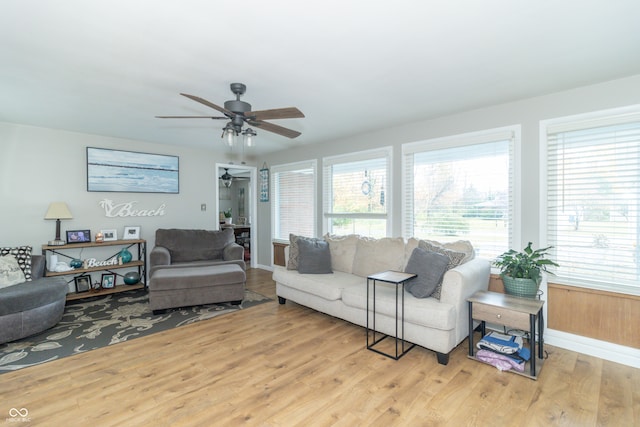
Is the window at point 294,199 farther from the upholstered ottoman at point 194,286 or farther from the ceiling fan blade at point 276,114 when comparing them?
the ceiling fan blade at point 276,114

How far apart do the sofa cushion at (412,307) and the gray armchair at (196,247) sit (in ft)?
6.74

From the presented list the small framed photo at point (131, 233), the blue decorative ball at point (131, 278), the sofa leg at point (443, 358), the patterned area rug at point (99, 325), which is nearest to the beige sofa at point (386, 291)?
the sofa leg at point (443, 358)

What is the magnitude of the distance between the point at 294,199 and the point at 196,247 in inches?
75.4

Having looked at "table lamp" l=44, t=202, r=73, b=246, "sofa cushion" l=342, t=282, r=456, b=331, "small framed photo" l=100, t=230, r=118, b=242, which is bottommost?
"sofa cushion" l=342, t=282, r=456, b=331

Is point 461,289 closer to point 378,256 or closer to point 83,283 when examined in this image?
point 378,256

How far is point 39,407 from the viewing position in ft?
6.44

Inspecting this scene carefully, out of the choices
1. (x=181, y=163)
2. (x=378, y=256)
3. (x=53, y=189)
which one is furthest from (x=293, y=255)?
(x=53, y=189)

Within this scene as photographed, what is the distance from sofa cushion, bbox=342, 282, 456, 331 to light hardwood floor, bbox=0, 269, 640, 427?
1.16 ft

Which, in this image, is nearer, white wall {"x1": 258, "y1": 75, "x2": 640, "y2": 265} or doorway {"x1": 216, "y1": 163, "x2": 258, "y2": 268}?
white wall {"x1": 258, "y1": 75, "x2": 640, "y2": 265}

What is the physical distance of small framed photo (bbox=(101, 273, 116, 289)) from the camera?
179 inches

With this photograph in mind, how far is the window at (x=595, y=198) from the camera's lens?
2.59 m

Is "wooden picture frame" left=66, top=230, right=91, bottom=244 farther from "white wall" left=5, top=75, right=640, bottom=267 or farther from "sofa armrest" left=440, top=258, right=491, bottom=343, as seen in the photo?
"sofa armrest" left=440, top=258, right=491, bottom=343

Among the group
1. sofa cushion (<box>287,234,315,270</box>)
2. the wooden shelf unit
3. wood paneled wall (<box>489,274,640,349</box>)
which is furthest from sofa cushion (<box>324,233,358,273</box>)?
the wooden shelf unit

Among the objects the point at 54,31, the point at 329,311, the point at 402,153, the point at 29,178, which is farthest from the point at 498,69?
the point at 29,178
